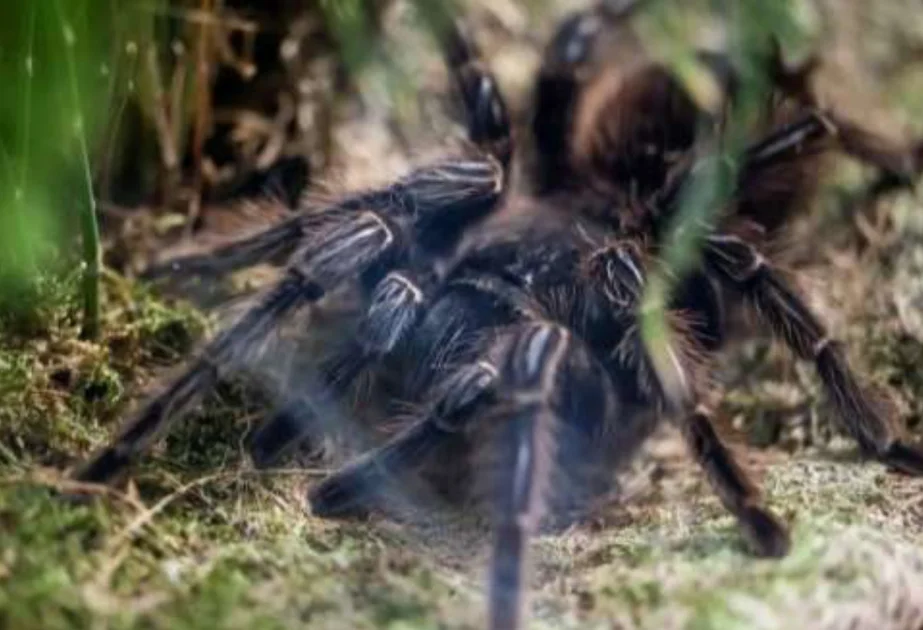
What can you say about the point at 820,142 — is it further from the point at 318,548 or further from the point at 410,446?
the point at 318,548

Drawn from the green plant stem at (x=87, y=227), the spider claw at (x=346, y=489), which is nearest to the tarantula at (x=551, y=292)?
the spider claw at (x=346, y=489)

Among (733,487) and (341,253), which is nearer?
(733,487)

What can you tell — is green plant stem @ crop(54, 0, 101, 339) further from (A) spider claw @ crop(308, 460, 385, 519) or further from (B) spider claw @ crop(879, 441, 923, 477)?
(B) spider claw @ crop(879, 441, 923, 477)

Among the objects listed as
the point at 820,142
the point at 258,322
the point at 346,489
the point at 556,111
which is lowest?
the point at 346,489

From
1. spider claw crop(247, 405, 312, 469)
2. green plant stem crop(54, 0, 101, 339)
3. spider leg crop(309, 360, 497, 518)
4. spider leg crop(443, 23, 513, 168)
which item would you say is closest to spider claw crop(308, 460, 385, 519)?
spider leg crop(309, 360, 497, 518)

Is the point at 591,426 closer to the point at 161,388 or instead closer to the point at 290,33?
the point at 161,388

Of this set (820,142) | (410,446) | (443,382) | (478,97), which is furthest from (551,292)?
(820,142)
